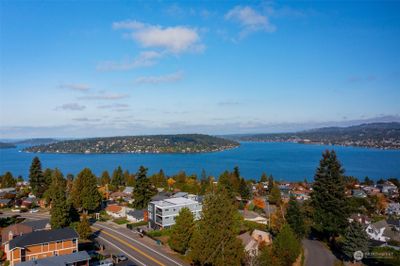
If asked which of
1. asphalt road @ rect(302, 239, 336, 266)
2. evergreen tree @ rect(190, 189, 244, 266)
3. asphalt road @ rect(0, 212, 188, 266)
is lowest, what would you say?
asphalt road @ rect(302, 239, 336, 266)

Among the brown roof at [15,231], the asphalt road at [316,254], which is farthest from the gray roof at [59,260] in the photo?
the asphalt road at [316,254]

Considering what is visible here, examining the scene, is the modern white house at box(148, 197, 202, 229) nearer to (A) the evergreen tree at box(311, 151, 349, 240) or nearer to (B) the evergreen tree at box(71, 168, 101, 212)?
(B) the evergreen tree at box(71, 168, 101, 212)

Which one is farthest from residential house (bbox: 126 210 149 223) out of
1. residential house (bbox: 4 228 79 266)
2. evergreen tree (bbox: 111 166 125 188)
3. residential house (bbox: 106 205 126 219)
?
evergreen tree (bbox: 111 166 125 188)

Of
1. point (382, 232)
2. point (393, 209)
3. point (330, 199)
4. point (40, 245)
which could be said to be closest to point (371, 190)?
point (393, 209)

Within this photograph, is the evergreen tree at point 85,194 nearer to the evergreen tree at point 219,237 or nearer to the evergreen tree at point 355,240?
the evergreen tree at point 219,237

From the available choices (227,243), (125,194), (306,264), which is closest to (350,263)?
(306,264)

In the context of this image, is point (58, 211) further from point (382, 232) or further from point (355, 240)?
point (382, 232)

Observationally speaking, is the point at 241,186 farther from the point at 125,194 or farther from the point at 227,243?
the point at 227,243

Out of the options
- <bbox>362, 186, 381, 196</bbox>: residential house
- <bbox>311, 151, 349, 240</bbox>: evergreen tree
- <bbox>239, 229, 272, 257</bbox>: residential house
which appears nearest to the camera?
<bbox>239, 229, 272, 257</bbox>: residential house
